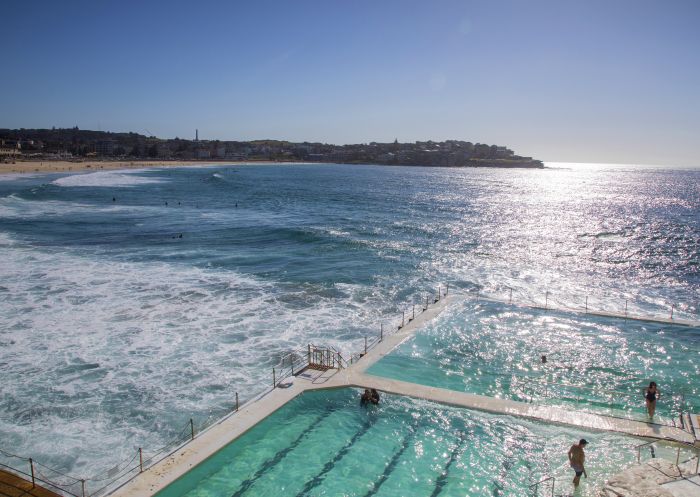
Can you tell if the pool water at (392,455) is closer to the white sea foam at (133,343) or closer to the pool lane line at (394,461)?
the pool lane line at (394,461)

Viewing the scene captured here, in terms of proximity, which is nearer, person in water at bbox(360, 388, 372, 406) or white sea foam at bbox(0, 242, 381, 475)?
white sea foam at bbox(0, 242, 381, 475)

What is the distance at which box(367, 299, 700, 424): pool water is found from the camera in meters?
17.9

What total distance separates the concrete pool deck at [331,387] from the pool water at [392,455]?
0.25 metres

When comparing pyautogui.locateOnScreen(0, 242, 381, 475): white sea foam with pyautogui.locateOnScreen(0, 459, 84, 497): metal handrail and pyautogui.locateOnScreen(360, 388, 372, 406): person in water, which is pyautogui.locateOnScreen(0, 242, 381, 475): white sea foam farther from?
pyautogui.locateOnScreen(360, 388, 372, 406): person in water

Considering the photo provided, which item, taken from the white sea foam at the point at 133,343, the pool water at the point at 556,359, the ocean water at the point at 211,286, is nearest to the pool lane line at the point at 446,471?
the pool water at the point at 556,359

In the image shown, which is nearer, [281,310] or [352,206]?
[281,310]

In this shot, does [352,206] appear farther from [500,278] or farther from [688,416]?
[688,416]

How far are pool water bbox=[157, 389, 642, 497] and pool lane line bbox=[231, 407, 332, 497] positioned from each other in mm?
25

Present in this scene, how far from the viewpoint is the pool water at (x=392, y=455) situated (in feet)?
41.3

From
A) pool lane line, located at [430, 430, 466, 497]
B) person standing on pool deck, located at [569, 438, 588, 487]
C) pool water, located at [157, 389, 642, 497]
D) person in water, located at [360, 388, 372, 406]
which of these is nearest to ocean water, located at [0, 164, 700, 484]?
pool water, located at [157, 389, 642, 497]

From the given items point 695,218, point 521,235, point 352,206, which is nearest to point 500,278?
point 521,235

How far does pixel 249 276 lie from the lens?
110 feet

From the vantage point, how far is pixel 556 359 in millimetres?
21531

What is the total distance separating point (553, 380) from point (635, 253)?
3629 centimetres
